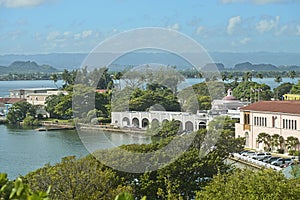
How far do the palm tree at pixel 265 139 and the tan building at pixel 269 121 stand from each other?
7.0 inches

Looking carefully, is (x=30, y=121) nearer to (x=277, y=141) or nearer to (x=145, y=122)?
(x=145, y=122)

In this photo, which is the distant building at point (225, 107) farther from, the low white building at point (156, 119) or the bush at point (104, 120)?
the bush at point (104, 120)

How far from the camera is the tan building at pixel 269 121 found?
15570 mm

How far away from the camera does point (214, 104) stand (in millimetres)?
22719

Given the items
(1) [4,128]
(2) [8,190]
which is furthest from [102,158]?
(1) [4,128]

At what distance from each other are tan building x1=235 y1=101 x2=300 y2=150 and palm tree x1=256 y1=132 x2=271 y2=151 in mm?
178

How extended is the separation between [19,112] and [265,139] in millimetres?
15910

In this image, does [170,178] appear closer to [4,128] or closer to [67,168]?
[67,168]

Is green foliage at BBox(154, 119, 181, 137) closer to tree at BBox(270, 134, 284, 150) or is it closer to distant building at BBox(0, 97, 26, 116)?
tree at BBox(270, 134, 284, 150)

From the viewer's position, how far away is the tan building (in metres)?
15.6

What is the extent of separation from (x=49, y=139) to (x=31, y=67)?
11309cm

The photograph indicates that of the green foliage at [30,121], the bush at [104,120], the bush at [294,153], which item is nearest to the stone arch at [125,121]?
the bush at [104,120]

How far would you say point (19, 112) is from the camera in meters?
29.2

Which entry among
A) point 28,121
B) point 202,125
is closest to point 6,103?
point 28,121
